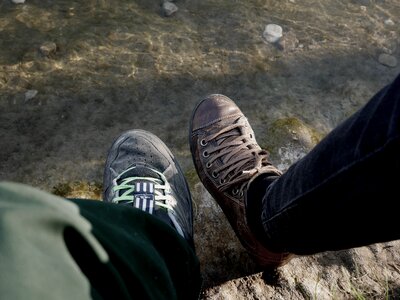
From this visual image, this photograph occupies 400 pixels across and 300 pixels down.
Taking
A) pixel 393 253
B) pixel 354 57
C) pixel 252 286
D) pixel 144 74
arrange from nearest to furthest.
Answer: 1. pixel 252 286
2. pixel 393 253
3. pixel 144 74
4. pixel 354 57

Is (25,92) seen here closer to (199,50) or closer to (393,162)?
(199,50)

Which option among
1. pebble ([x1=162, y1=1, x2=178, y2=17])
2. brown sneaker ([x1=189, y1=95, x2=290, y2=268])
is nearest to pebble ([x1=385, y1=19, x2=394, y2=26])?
pebble ([x1=162, y1=1, x2=178, y2=17])

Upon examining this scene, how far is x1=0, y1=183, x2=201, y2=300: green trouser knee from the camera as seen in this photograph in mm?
→ 669

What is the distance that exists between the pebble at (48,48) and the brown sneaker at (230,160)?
48.3 inches

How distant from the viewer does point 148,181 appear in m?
1.96

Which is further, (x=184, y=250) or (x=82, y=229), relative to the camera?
(x=184, y=250)

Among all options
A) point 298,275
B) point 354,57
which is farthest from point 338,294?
point 354,57

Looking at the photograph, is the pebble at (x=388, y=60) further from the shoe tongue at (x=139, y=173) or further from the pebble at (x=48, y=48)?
the pebble at (x=48, y=48)

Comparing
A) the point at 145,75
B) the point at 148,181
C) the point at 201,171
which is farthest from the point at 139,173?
the point at 145,75

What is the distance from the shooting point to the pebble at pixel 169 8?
318 cm

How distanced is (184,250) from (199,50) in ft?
6.94

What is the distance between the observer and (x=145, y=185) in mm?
1889

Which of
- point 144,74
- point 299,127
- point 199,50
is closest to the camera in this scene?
Result: point 299,127

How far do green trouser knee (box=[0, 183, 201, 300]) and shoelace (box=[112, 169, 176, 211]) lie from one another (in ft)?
2.29
